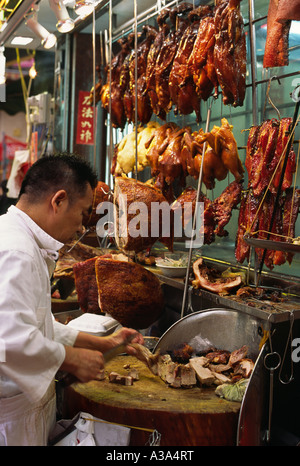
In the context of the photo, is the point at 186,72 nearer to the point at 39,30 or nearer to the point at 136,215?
the point at 136,215

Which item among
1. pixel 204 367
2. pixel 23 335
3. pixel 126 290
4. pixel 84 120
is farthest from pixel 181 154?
pixel 84 120

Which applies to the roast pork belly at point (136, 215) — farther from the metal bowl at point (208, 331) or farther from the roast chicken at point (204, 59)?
the roast chicken at point (204, 59)

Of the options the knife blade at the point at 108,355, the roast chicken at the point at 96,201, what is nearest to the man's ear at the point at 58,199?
the knife blade at the point at 108,355

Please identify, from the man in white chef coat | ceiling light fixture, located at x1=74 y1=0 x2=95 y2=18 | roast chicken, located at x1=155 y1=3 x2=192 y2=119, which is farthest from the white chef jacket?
ceiling light fixture, located at x1=74 y1=0 x2=95 y2=18

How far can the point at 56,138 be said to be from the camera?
7.30 metres

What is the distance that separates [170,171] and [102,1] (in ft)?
6.76

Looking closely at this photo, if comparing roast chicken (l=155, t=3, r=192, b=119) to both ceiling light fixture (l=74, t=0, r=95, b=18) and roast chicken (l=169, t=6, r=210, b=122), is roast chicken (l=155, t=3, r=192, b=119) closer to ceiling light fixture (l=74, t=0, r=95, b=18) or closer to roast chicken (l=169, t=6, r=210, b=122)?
roast chicken (l=169, t=6, r=210, b=122)

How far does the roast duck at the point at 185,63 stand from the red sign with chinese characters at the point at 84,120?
164cm

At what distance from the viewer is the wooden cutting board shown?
7.43ft

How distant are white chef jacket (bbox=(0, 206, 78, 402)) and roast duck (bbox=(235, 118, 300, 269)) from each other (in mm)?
1542

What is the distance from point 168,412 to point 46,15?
5.82 metres

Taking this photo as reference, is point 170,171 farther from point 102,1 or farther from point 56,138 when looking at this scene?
point 56,138
